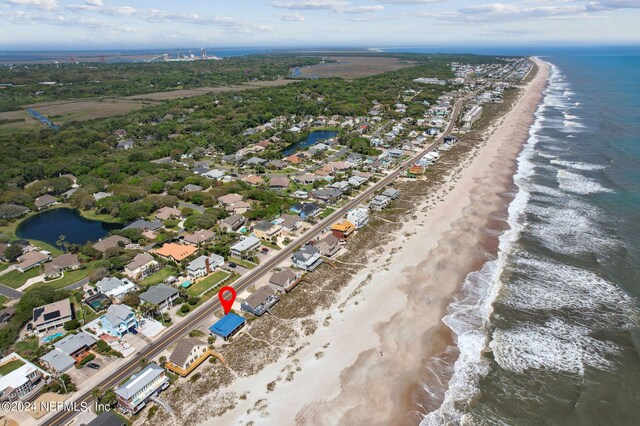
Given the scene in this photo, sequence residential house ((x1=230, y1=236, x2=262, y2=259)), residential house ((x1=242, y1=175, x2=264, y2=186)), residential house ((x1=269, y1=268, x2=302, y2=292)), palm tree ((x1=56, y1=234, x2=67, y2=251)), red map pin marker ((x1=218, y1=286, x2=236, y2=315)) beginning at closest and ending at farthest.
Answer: red map pin marker ((x1=218, y1=286, x2=236, y2=315)) → residential house ((x1=269, y1=268, x2=302, y2=292)) → residential house ((x1=230, y1=236, x2=262, y2=259)) → palm tree ((x1=56, y1=234, x2=67, y2=251)) → residential house ((x1=242, y1=175, x2=264, y2=186))

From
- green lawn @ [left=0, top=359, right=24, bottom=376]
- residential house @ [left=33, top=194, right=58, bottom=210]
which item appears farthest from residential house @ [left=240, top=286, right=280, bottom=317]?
residential house @ [left=33, top=194, right=58, bottom=210]

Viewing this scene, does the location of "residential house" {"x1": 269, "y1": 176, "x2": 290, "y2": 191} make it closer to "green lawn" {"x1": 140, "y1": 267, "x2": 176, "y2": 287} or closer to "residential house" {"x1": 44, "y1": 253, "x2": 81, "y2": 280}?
"green lawn" {"x1": 140, "y1": 267, "x2": 176, "y2": 287}

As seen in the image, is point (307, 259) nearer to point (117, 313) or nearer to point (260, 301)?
point (260, 301)

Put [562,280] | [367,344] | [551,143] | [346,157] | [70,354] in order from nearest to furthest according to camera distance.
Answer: [70,354] → [367,344] → [562,280] → [346,157] → [551,143]

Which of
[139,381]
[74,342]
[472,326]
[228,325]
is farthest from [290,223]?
[139,381]

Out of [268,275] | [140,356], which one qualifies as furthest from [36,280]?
[268,275]

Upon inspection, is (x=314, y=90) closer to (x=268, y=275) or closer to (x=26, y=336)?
(x=268, y=275)

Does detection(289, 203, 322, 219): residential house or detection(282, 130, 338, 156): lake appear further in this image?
detection(282, 130, 338, 156): lake
